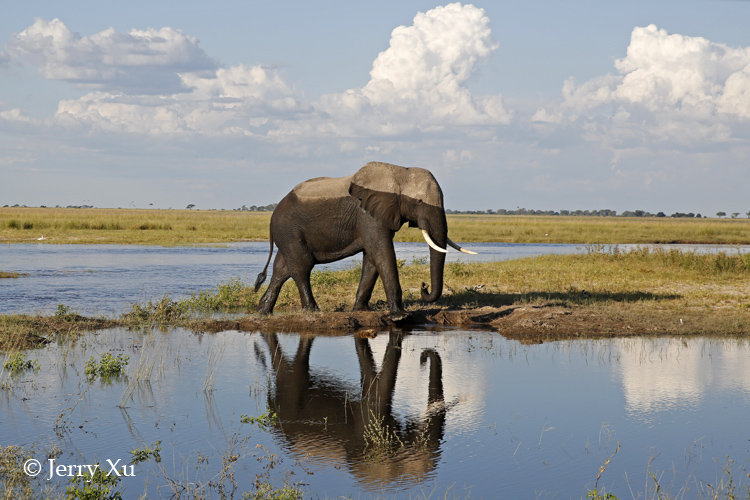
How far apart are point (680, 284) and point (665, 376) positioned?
11.1m

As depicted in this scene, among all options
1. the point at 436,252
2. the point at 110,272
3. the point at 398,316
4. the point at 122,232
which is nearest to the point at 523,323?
the point at 436,252

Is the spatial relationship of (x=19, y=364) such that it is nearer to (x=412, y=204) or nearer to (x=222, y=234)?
(x=412, y=204)

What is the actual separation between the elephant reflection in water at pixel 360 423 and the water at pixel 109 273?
764cm

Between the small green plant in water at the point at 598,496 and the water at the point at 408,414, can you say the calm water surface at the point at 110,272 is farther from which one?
the small green plant in water at the point at 598,496

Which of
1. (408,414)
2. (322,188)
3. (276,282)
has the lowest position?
(408,414)

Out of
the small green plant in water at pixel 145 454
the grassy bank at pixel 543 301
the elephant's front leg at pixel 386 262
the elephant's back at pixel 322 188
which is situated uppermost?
the elephant's back at pixel 322 188

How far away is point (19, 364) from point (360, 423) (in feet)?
16.2

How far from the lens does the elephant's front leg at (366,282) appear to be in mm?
14172

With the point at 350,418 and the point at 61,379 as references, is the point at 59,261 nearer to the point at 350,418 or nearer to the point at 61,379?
the point at 61,379

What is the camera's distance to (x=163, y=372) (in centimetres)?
998

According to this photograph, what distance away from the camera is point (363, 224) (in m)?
13.9

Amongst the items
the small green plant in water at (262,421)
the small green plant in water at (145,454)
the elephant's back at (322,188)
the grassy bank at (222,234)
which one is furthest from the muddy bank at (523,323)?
the grassy bank at (222,234)

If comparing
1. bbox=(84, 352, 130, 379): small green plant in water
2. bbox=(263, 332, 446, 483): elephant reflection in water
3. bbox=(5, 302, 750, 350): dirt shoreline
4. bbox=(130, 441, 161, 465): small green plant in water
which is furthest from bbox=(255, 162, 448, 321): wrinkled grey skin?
bbox=(130, 441, 161, 465): small green plant in water

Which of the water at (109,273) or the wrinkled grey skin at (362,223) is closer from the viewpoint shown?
the wrinkled grey skin at (362,223)
